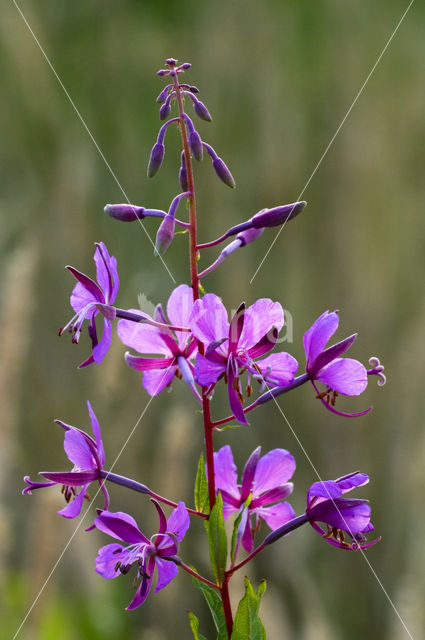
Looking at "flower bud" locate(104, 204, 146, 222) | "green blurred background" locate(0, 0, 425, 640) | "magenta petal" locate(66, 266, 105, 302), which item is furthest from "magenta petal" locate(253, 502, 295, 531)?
"green blurred background" locate(0, 0, 425, 640)

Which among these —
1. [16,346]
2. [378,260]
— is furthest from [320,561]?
[16,346]

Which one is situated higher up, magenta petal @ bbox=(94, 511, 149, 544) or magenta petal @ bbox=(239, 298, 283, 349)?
A: magenta petal @ bbox=(239, 298, 283, 349)

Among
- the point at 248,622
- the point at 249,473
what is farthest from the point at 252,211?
the point at 248,622

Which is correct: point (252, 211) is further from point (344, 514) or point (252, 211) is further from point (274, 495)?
point (344, 514)

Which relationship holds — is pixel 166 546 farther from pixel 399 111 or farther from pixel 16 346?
pixel 399 111

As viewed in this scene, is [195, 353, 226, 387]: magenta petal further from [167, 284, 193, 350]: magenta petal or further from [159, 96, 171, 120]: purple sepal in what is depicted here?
[159, 96, 171, 120]: purple sepal

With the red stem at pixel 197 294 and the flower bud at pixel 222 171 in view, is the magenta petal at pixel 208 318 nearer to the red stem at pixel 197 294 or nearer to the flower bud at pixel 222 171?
the red stem at pixel 197 294
